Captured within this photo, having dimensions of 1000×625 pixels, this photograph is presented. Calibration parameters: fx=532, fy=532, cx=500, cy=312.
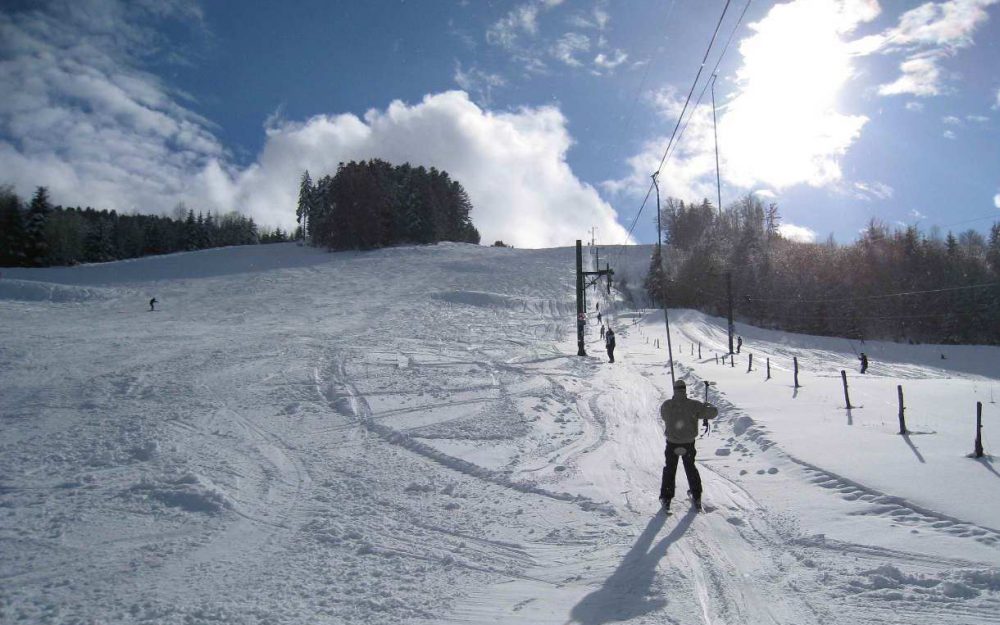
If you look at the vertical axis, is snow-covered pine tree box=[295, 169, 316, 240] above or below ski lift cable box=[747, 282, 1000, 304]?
above

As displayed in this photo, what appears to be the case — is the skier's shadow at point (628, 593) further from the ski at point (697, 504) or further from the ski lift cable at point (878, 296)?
the ski lift cable at point (878, 296)

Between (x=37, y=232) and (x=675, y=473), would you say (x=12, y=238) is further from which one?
(x=675, y=473)

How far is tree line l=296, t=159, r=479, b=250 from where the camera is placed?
251 feet

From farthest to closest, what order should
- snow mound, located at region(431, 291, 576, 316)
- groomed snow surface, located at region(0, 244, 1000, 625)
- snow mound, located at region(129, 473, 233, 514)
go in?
1. snow mound, located at region(431, 291, 576, 316)
2. snow mound, located at region(129, 473, 233, 514)
3. groomed snow surface, located at region(0, 244, 1000, 625)

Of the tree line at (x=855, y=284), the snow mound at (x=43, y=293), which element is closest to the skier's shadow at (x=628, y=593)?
the snow mound at (x=43, y=293)

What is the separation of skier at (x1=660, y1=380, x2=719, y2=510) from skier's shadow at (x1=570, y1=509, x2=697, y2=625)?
3.54 feet

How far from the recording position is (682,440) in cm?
729

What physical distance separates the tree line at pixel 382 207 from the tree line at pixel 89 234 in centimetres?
1787

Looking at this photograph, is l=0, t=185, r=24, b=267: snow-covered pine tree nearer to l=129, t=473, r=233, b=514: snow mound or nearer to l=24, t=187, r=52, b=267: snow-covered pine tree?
l=24, t=187, r=52, b=267: snow-covered pine tree

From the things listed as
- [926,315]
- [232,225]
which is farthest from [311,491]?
[232,225]

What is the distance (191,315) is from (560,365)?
2766 cm

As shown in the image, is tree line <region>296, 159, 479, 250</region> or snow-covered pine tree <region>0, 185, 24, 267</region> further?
tree line <region>296, 159, 479, 250</region>

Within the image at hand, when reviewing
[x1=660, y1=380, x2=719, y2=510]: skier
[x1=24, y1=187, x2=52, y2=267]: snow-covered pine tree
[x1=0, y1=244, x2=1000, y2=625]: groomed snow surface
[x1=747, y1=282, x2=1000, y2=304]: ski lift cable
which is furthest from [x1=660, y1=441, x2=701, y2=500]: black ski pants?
[x1=24, y1=187, x2=52, y2=267]: snow-covered pine tree

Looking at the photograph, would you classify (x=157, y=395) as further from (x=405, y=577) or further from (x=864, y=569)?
(x=864, y=569)
